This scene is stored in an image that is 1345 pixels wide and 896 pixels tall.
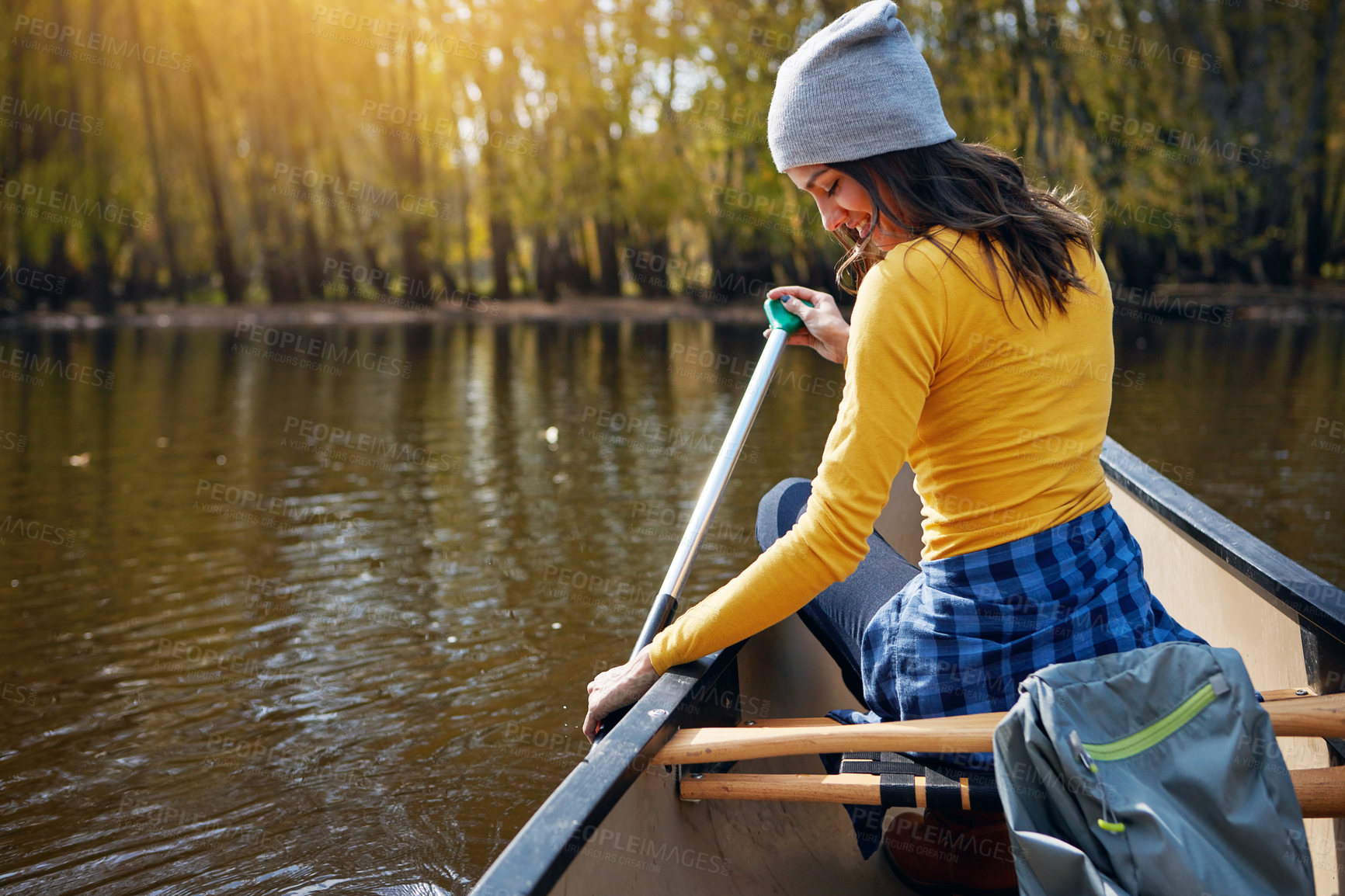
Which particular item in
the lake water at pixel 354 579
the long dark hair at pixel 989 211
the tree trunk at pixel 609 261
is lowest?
the lake water at pixel 354 579

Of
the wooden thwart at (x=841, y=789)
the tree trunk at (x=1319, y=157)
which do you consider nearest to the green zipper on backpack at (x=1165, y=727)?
the wooden thwart at (x=841, y=789)

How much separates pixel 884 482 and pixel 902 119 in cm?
58

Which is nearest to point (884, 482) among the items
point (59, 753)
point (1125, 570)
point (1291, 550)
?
point (1125, 570)

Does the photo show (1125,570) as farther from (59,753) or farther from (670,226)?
(670,226)

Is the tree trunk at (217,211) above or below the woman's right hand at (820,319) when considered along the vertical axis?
above

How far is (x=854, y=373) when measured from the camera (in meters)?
1.67

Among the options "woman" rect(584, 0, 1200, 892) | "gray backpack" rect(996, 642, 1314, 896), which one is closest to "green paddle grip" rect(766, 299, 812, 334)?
"woman" rect(584, 0, 1200, 892)

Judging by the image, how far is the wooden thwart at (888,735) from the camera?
1.61m

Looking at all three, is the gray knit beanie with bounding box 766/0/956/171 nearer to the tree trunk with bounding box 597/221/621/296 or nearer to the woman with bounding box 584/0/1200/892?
the woman with bounding box 584/0/1200/892

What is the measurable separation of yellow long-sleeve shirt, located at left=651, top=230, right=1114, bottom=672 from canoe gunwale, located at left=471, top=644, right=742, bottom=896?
0.17 meters

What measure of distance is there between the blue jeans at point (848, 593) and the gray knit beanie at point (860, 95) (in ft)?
2.39

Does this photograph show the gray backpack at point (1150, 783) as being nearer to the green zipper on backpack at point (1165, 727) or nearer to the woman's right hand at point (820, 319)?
the green zipper on backpack at point (1165, 727)

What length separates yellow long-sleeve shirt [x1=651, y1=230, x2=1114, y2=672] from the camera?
1.66 m

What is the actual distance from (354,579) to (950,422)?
4.13 metres
